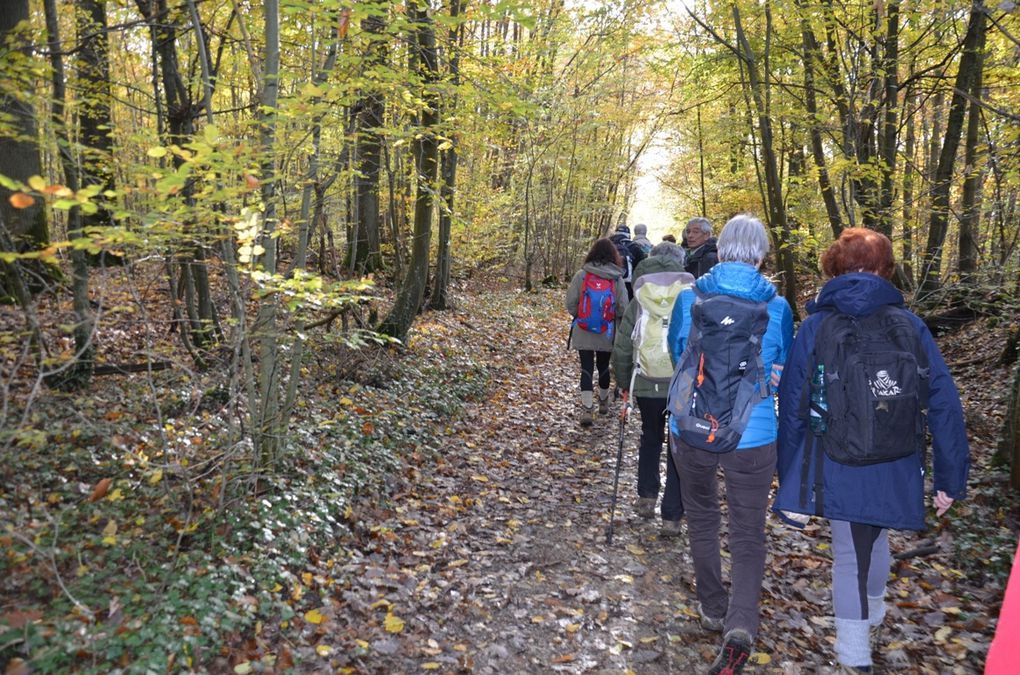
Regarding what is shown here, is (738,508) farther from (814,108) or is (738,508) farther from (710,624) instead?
(814,108)

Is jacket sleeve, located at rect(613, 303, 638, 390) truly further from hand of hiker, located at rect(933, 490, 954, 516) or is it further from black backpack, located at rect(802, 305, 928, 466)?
hand of hiker, located at rect(933, 490, 954, 516)

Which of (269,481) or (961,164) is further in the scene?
(961,164)

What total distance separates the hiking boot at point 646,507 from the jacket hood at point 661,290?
6.00 ft

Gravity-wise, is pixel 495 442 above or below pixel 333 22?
below

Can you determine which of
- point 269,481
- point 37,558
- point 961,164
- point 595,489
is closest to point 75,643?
point 37,558

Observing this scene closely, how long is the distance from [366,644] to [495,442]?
3.97 metres

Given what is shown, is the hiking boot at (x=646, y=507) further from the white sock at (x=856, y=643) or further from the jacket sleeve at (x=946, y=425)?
the jacket sleeve at (x=946, y=425)

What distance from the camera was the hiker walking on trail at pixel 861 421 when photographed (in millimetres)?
3096

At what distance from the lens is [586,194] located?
2556 centimetres

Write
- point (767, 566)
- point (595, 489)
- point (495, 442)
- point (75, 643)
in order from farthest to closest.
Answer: point (495, 442), point (595, 489), point (767, 566), point (75, 643)

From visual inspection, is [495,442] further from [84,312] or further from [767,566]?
[84,312]

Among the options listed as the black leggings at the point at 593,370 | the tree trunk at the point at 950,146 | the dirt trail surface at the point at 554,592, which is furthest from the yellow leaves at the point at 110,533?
the tree trunk at the point at 950,146

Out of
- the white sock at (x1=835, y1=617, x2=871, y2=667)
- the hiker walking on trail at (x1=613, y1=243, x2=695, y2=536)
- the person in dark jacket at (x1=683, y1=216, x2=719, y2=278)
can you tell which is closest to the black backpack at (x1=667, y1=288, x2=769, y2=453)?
the white sock at (x1=835, y1=617, x2=871, y2=667)

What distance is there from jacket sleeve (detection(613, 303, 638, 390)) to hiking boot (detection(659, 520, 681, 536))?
→ 1.21 m
